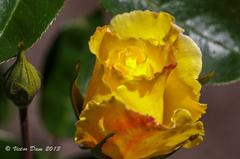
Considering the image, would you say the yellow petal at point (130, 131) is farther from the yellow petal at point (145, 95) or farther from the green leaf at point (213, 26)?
the green leaf at point (213, 26)

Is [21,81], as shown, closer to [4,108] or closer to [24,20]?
[24,20]

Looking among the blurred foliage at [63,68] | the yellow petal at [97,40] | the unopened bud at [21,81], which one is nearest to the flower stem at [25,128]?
the unopened bud at [21,81]

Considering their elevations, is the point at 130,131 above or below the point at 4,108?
above

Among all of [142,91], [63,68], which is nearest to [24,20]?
[142,91]

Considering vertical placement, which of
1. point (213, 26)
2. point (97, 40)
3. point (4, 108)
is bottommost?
point (4, 108)

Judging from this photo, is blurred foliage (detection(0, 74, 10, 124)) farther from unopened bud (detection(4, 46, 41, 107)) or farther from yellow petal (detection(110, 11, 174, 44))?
yellow petal (detection(110, 11, 174, 44))

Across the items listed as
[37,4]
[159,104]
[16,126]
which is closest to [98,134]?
[159,104]

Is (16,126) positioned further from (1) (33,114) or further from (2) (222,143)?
(2) (222,143)

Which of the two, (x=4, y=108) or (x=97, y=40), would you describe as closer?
(x=97, y=40)
